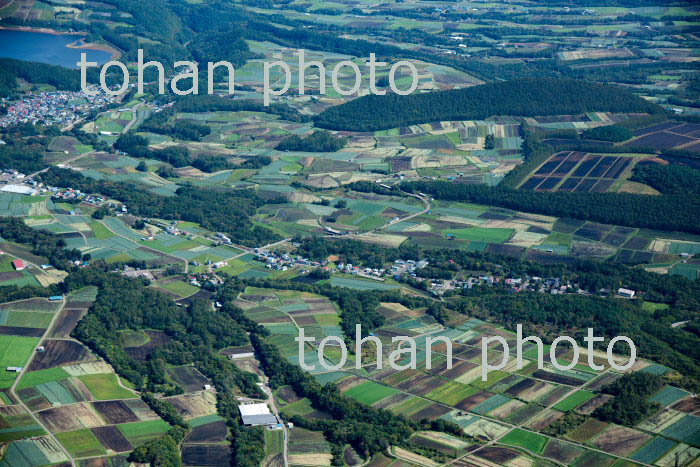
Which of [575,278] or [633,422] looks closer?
[633,422]

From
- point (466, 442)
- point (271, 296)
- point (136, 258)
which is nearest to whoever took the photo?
point (466, 442)

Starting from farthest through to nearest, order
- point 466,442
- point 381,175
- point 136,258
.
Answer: point 381,175, point 136,258, point 466,442

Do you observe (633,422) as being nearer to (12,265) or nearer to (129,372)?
(129,372)

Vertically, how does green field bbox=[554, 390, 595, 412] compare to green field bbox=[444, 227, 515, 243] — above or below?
below

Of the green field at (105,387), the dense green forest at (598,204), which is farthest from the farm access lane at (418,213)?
the green field at (105,387)

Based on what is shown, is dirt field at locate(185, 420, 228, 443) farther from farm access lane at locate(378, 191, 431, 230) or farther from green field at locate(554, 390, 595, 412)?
farm access lane at locate(378, 191, 431, 230)

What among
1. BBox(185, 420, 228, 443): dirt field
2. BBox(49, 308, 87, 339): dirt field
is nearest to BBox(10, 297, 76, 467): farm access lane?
BBox(49, 308, 87, 339): dirt field

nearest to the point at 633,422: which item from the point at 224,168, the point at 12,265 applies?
the point at 12,265
